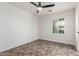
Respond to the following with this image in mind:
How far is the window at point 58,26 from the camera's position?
215 inches

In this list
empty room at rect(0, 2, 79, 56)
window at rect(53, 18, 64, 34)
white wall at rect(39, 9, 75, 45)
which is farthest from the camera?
window at rect(53, 18, 64, 34)

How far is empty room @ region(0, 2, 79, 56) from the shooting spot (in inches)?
132

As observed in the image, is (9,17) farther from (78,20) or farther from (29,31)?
(78,20)

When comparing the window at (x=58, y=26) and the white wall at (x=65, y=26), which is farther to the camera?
the window at (x=58, y=26)

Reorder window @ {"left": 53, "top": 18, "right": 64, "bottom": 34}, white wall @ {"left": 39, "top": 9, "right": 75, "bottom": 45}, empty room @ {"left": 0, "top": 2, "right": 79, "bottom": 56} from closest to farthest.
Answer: empty room @ {"left": 0, "top": 2, "right": 79, "bottom": 56}, white wall @ {"left": 39, "top": 9, "right": 75, "bottom": 45}, window @ {"left": 53, "top": 18, "right": 64, "bottom": 34}

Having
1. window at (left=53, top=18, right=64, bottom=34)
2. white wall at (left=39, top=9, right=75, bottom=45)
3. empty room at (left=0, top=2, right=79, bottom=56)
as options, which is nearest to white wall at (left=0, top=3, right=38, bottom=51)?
empty room at (left=0, top=2, right=79, bottom=56)

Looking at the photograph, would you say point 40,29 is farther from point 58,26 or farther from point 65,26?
point 65,26

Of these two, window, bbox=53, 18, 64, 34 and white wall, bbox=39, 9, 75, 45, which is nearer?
white wall, bbox=39, 9, 75, 45

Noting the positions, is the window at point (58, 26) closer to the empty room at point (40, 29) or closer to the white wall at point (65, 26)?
the empty room at point (40, 29)

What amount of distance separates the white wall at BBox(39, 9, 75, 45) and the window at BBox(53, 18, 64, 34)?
10.9 inches

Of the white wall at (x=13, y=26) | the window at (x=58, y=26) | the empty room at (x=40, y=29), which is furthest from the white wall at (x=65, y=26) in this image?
the white wall at (x=13, y=26)

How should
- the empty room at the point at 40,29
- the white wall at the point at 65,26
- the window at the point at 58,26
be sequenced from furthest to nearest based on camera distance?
the window at the point at 58,26 < the white wall at the point at 65,26 < the empty room at the point at 40,29

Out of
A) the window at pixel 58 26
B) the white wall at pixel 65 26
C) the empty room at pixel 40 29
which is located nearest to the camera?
the empty room at pixel 40 29

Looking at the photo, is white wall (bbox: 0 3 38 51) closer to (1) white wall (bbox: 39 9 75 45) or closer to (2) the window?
(1) white wall (bbox: 39 9 75 45)
